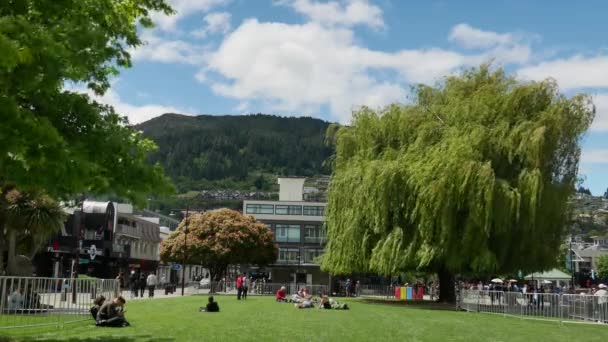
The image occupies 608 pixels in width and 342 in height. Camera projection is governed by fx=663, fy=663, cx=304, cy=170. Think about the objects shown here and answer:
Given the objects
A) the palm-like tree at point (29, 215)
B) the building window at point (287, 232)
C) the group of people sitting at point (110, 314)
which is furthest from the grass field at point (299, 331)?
the building window at point (287, 232)

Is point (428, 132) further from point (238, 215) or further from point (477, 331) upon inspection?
point (238, 215)

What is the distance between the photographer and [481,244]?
3216 cm

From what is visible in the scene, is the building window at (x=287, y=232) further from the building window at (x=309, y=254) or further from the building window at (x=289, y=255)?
the building window at (x=309, y=254)

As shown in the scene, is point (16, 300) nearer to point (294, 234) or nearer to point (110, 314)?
point (110, 314)

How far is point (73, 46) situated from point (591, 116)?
1157 inches

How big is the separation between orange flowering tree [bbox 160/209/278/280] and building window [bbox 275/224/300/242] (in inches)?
756

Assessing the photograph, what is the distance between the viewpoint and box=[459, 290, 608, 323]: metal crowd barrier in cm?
2525

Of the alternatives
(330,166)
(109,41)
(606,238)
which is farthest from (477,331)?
(606,238)

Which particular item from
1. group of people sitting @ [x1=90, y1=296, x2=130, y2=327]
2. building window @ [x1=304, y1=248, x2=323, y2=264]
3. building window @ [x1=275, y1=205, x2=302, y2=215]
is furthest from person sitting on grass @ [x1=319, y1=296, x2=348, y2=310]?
building window @ [x1=275, y1=205, x2=302, y2=215]

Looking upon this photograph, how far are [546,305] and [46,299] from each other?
19.5 meters

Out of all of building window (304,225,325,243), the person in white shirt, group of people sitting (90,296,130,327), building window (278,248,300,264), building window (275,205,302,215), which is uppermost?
building window (275,205,302,215)

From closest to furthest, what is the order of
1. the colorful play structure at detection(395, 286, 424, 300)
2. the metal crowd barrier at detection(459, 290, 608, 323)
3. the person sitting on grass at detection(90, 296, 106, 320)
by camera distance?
the person sitting on grass at detection(90, 296, 106, 320) → the metal crowd barrier at detection(459, 290, 608, 323) → the colorful play structure at detection(395, 286, 424, 300)

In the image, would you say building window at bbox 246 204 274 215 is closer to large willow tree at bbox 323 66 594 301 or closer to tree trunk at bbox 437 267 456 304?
large willow tree at bbox 323 66 594 301

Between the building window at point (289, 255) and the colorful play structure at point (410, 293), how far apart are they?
2917cm
